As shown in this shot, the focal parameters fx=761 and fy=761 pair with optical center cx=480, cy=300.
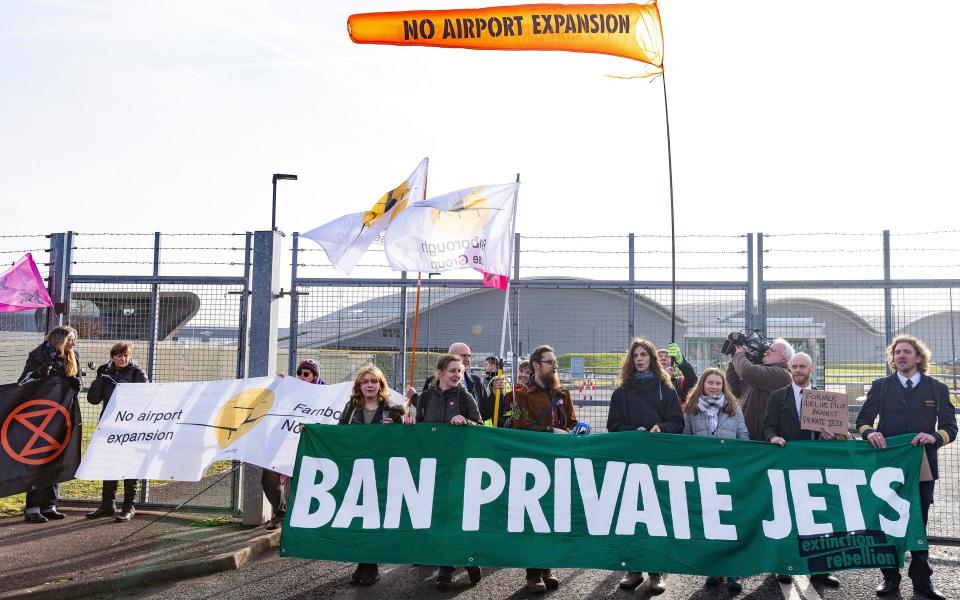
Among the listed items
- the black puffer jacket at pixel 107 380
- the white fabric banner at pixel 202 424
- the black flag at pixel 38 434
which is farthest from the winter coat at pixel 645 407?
the black flag at pixel 38 434

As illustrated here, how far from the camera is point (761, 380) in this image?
22.7 feet

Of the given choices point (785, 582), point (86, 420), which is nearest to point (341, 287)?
point (86, 420)

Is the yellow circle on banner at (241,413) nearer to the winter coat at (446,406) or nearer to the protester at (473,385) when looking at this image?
the protester at (473,385)

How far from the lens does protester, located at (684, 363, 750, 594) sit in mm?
6273

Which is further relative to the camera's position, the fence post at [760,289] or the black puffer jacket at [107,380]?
the fence post at [760,289]

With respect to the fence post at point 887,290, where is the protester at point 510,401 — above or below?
below

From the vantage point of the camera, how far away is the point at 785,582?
621cm

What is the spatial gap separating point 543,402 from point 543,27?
3.97m

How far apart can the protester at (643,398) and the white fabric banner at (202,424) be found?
2.22 m

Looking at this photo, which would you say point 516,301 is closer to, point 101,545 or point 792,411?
point 792,411

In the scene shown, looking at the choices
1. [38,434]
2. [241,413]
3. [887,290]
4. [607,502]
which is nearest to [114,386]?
[38,434]

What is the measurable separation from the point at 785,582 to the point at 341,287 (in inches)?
209

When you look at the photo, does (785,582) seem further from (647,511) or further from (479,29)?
(479,29)

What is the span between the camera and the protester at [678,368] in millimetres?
7820
